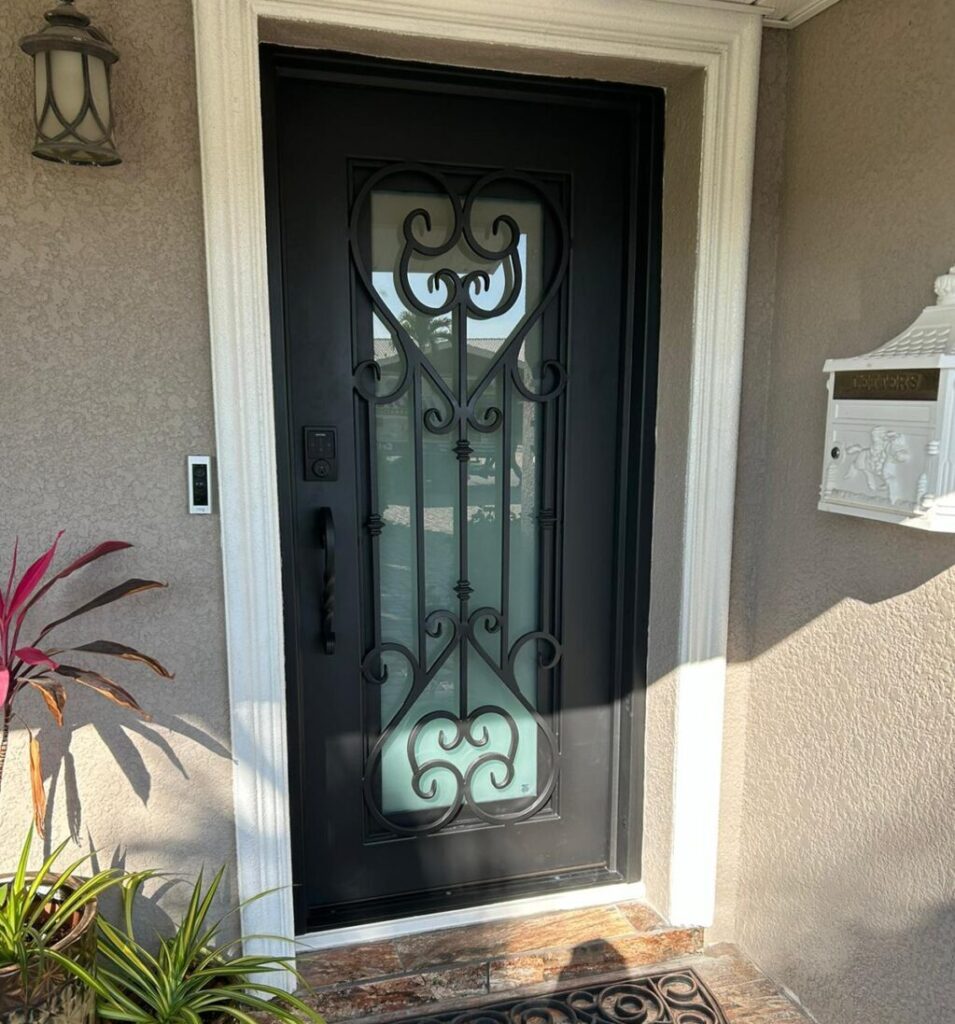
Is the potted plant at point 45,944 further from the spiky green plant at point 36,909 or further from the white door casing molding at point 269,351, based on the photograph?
the white door casing molding at point 269,351

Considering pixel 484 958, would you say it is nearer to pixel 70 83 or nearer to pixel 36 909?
pixel 36 909

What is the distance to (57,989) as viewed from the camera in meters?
1.45

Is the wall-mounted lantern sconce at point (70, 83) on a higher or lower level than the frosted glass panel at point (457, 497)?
higher

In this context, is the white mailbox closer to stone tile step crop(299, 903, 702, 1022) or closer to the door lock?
the door lock

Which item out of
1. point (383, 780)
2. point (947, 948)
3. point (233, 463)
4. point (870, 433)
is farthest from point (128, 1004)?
point (870, 433)

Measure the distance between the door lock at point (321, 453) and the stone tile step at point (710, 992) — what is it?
4.19 feet

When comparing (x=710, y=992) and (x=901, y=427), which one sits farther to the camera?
(x=710, y=992)

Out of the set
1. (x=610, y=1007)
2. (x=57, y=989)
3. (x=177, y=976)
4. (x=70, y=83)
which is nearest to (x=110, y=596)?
(x=57, y=989)

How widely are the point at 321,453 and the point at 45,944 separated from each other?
1131mm

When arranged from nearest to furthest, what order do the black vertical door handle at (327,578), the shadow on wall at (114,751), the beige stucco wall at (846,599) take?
1. the beige stucco wall at (846,599)
2. the shadow on wall at (114,751)
3. the black vertical door handle at (327,578)

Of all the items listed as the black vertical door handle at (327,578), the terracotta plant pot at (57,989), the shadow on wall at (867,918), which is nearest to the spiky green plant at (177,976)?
the terracotta plant pot at (57,989)

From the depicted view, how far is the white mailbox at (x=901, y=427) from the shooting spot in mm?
1414

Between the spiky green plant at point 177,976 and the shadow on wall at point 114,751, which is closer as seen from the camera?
the spiky green plant at point 177,976

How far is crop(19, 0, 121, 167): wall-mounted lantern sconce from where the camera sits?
4.64 ft
